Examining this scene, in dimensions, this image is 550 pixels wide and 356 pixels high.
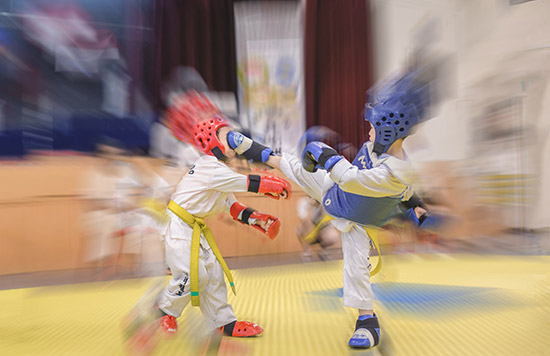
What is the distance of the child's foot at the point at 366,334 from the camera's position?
119cm

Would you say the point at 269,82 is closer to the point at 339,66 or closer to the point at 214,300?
the point at 214,300

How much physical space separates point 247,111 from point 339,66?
1795 mm

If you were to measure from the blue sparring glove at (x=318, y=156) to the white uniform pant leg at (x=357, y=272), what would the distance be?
10.8 inches

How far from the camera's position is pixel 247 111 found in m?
1.63

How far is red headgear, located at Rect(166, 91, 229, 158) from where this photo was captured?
131cm

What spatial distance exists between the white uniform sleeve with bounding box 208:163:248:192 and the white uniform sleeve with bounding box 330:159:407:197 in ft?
1.05

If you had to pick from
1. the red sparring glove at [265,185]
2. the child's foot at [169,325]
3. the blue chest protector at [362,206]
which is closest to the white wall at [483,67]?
the blue chest protector at [362,206]

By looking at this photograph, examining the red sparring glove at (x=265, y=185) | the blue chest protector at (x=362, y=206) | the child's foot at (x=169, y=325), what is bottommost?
the child's foot at (x=169, y=325)

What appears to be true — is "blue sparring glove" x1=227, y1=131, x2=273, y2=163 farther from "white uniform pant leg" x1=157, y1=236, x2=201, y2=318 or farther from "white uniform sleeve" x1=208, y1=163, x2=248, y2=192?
"white uniform pant leg" x1=157, y1=236, x2=201, y2=318

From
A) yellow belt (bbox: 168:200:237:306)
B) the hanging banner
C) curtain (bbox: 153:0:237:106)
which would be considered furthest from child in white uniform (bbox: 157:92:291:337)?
curtain (bbox: 153:0:237:106)

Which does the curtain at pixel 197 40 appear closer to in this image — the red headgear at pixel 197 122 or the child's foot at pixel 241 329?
the red headgear at pixel 197 122

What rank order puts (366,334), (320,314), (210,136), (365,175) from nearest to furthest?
(365,175) < (366,334) < (210,136) < (320,314)

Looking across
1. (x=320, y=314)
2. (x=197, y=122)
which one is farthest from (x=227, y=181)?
(x=320, y=314)

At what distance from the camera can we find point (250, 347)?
1210 mm
